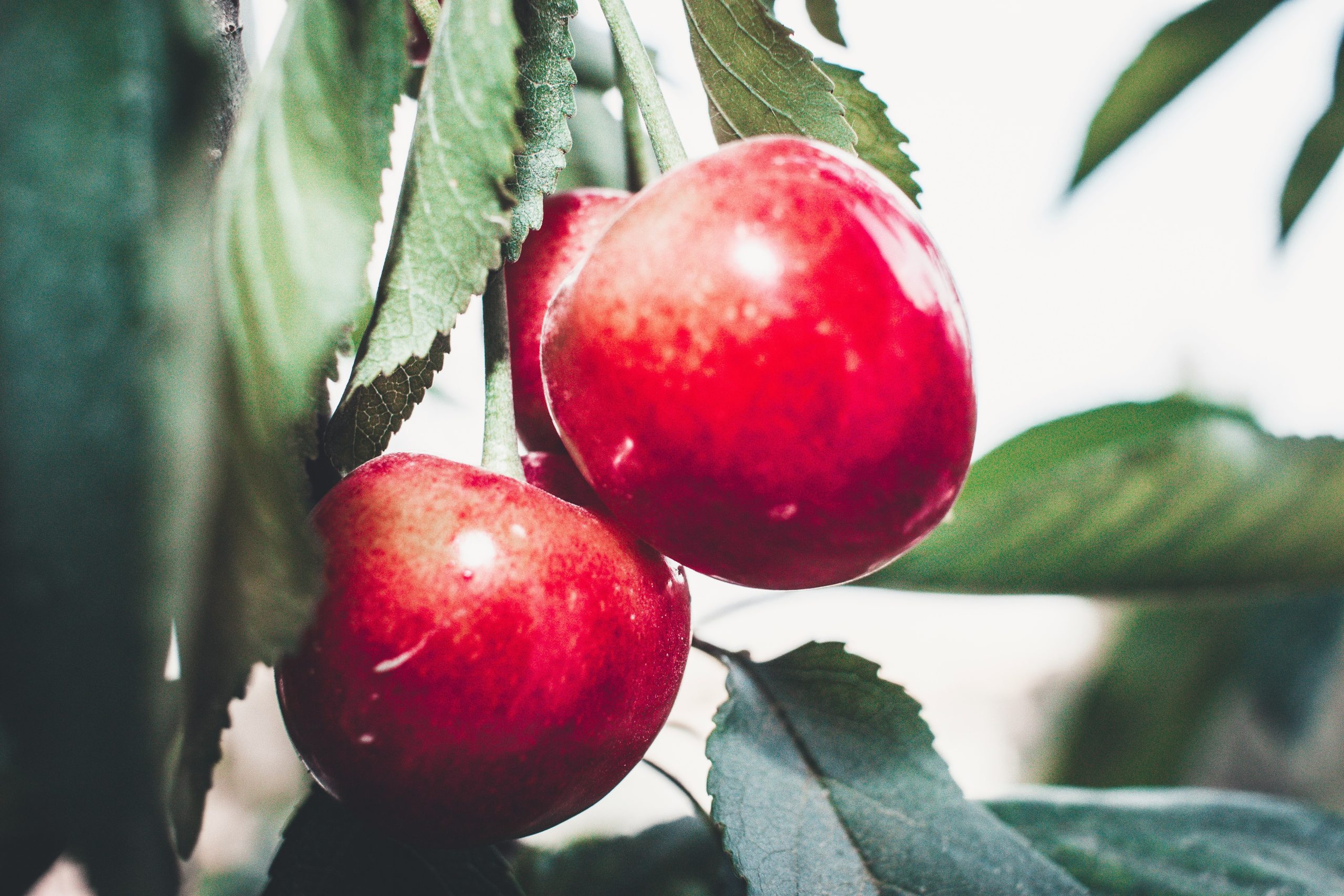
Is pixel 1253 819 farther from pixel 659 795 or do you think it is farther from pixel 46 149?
pixel 46 149

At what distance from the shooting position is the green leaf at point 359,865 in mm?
343

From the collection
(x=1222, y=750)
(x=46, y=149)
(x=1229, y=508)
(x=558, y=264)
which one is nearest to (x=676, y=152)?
(x=558, y=264)

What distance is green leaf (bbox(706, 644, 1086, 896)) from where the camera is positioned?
0.35m

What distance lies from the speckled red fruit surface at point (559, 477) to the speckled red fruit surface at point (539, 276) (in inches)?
0.4

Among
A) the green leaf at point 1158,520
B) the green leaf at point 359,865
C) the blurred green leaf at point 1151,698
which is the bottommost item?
the blurred green leaf at point 1151,698

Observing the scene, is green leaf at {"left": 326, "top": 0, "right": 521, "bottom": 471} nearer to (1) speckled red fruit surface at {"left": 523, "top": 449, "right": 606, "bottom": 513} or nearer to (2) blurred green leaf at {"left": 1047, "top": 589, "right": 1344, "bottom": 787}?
(1) speckled red fruit surface at {"left": 523, "top": 449, "right": 606, "bottom": 513}

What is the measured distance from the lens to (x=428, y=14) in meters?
0.30

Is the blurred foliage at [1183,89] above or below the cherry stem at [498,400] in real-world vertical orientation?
above

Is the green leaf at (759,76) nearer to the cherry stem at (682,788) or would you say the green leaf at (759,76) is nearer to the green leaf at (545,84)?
the green leaf at (545,84)

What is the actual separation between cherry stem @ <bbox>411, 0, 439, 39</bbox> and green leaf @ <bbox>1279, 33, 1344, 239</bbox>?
702mm

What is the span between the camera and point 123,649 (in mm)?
140

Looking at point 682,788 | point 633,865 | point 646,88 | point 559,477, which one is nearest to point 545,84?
point 646,88

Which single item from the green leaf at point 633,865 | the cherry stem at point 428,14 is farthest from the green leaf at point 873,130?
the green leaf at point 633,865

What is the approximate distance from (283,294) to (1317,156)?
809 mm
